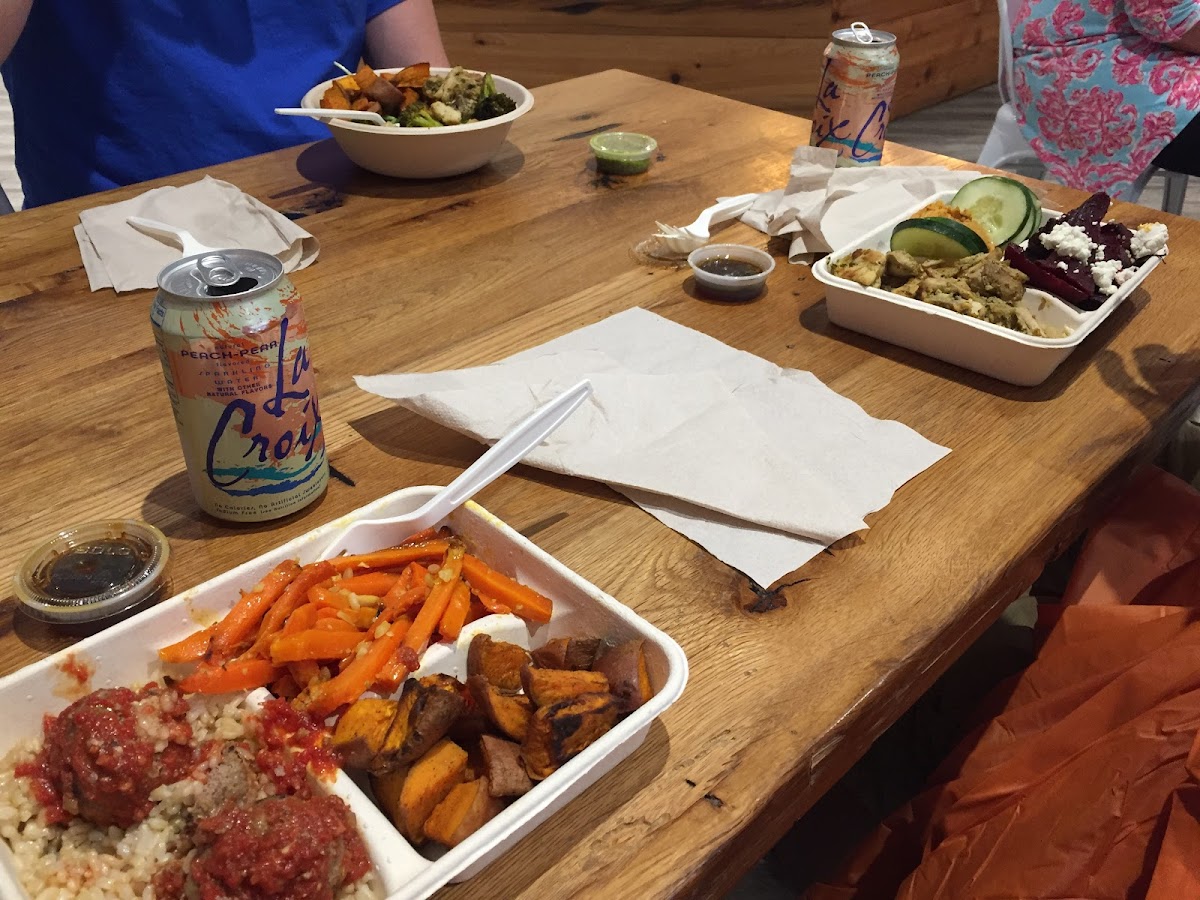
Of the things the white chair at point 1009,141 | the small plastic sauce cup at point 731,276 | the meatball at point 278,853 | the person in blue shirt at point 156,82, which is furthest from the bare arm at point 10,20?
the white chair at point 1009,141

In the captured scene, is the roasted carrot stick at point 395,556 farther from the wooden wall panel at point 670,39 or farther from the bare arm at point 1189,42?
the wooden wall panel at point 670,39

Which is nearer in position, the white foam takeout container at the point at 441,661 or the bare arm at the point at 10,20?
the white foam takeout container at the point at 441,661

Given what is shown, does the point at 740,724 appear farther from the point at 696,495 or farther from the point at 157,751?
the point at 157,751

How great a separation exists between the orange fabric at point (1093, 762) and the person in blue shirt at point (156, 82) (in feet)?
5.69

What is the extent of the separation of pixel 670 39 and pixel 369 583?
13.4 ft

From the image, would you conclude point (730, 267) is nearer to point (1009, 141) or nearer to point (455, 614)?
point (455, 614)

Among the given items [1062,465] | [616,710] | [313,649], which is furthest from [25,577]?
[1062,465]

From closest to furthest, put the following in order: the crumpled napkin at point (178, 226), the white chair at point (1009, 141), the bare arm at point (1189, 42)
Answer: the crumpled napkin at point (178, 226) → the bare arm at point (1189, 42) → the white chair at point (1009, 141)

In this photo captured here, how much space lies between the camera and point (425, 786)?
62cm

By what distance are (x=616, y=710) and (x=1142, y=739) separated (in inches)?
20.7

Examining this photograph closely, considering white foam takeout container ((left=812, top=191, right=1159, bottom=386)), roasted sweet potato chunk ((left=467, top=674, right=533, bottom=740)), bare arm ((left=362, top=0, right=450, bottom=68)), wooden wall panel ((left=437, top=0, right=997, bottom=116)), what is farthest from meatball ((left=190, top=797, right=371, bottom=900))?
wooden wall panel ((left=437, top=0, right=997, bottom=116))

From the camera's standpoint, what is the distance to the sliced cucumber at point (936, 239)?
4.43 ft

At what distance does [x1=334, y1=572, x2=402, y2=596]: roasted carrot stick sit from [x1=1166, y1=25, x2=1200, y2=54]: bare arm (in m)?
2.96

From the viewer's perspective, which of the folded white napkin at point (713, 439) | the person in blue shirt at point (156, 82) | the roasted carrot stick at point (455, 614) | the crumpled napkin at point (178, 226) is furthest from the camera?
the person in blue shirt at point (156, 82)
